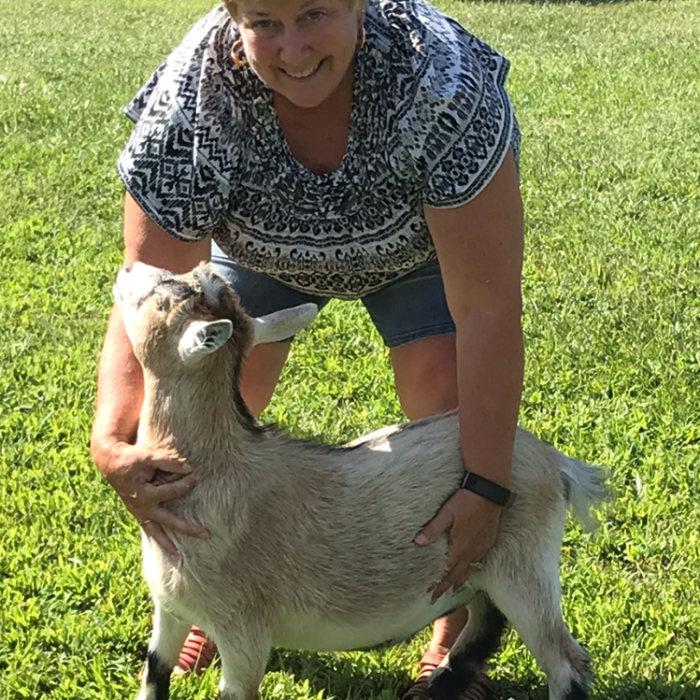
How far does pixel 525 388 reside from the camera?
15.7 ft

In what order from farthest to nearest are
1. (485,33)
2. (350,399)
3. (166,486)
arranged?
(485,33)
(350,399)
(166,486)

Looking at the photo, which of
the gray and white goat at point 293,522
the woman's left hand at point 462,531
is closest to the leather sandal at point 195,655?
the gray and white goat at point 293,522

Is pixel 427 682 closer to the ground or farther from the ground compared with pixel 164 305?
closer to the ground

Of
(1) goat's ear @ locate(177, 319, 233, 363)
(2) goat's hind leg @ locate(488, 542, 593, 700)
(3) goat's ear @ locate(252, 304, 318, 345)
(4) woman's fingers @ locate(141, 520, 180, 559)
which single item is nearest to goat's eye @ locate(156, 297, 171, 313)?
(1) goat's ear @ locate(177, 319, 233, 363)

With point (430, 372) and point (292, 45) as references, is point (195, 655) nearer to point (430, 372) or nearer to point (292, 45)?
point (430, 372)

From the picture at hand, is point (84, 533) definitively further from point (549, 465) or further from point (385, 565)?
point (549, 465)

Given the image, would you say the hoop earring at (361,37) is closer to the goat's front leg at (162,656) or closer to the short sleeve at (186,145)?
the short sleeve at (186,145)

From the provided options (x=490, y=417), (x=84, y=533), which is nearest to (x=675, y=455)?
(x=490, y=417)

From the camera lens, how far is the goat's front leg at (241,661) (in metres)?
2.68

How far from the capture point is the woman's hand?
2641mm

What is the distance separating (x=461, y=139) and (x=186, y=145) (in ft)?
2.42

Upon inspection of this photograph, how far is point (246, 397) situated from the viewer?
11.9 ft

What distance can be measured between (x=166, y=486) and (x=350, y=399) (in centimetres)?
220

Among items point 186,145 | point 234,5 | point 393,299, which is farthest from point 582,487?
point 234,5
